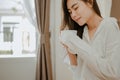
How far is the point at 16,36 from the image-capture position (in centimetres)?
299

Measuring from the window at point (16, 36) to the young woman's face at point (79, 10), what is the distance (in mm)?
2348

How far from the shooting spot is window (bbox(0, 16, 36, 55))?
297cm

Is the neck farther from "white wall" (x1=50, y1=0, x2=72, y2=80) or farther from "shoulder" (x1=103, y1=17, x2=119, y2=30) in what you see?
"white wall" (x1=50, y1=0, x2=72, y2=80)

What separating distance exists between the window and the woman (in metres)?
2.32

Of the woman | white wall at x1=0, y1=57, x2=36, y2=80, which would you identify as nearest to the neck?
the woman

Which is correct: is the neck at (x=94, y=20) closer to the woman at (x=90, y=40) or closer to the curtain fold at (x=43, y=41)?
the woman at (x=90, y=40)

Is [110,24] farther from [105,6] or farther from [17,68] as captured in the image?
[17,68]

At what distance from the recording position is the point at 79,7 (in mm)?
681

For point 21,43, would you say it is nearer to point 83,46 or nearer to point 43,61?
point 43,61

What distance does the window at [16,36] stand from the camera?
2.97 meters

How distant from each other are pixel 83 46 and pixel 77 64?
110mm

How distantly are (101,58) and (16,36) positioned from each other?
2.49 meters

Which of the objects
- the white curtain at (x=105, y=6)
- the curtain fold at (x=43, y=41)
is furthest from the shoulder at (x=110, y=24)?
the curtain fold at (x=43, y=41)

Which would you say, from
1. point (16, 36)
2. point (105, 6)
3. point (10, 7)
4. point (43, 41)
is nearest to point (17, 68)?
point (16, 36)
